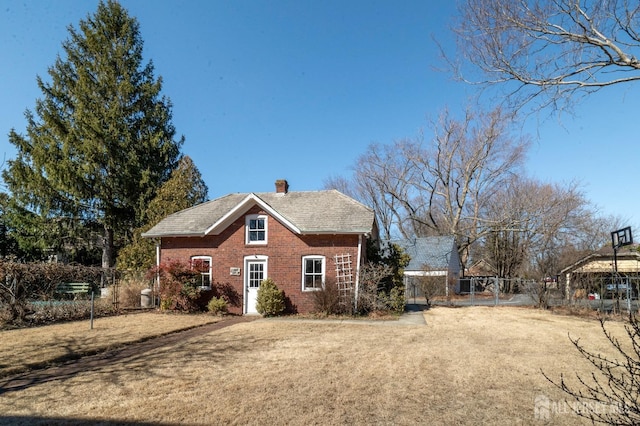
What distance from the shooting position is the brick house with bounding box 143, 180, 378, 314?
16453 mm

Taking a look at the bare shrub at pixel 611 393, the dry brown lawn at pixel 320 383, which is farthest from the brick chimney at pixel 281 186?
the bare shrub at pixel 611 393

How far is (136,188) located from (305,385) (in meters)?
25.7

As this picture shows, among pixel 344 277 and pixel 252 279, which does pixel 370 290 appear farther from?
pixel 252 279

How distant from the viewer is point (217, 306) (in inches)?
654

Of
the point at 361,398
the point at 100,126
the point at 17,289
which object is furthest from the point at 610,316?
the point at 100,126

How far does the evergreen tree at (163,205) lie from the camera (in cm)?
2514

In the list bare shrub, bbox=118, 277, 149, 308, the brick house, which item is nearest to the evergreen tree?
bare shrub, bbox=118, 277, 149, 308

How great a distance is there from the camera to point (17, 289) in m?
13.2

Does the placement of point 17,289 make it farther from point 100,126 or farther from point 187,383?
point 100,126

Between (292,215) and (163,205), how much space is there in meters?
12.3

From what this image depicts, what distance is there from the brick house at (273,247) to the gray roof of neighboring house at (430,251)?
16275 mm

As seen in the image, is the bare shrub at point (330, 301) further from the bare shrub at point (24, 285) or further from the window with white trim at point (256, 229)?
the bare shrub at point (24, 285)

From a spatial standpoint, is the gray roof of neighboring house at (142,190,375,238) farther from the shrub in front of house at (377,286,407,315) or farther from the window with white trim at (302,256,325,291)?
the shrub in front of house at (377,286,407,315)

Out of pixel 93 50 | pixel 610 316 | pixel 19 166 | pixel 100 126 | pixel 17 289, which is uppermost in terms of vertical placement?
pixel 93 50
